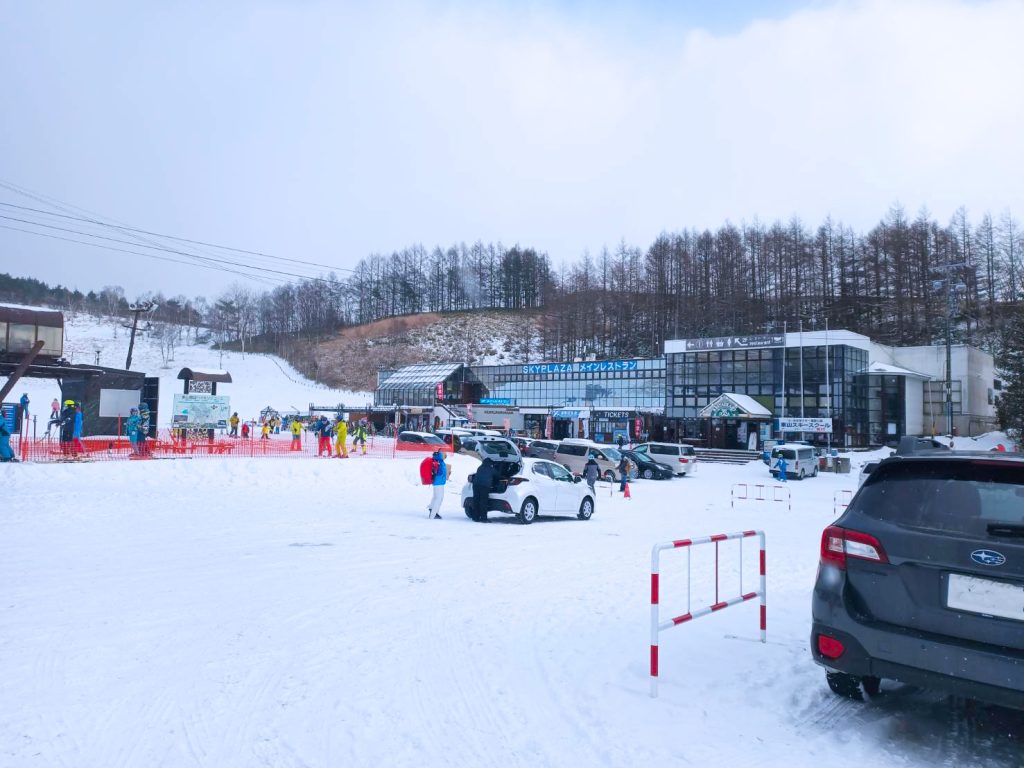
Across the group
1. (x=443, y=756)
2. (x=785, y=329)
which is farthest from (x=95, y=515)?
(x=785, y=329)

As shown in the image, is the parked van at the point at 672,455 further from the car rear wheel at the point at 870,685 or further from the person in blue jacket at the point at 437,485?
the car rear wheel at the point at 870,685

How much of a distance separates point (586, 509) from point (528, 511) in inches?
A: 91.7

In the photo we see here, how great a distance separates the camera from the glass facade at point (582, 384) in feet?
204

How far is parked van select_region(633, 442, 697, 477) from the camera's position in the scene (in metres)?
35.5

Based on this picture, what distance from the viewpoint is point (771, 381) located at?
55.2 metres

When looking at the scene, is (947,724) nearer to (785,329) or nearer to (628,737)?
(628,737)

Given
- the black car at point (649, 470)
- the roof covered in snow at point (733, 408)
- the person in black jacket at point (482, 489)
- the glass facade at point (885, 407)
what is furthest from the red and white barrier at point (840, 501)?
the glass facade at point (885, 407)

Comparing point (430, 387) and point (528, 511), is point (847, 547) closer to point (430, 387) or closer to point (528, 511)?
point (528, 511)

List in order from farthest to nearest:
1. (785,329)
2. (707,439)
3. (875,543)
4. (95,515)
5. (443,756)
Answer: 1. (785,329)
2. (707,439)
3. (95,515)
4. (875,543)
5. (443,756)

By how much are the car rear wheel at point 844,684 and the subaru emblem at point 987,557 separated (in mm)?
1519

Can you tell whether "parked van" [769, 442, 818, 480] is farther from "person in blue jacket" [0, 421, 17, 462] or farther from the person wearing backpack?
"person in blue jacket" [0, 421, 17, 462]

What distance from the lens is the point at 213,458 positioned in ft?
75.6

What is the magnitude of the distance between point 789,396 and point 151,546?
5158cm

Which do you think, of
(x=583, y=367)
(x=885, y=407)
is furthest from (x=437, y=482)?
(x=583, y=367)
